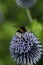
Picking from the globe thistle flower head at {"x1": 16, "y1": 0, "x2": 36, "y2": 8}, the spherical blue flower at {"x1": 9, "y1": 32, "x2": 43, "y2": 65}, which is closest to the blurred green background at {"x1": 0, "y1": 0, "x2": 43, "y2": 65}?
the globe thistle flower head at {"x1": 16, "y1": 0, "x2": 36, "y2": 8}

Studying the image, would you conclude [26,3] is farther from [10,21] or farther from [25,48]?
[25,48]

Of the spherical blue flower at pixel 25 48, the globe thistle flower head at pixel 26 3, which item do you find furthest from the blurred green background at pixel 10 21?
the spherical blue flower at pixel 25 48

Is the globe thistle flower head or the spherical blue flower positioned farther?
the globe thistle flower head

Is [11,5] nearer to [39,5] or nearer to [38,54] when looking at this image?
[39,5]

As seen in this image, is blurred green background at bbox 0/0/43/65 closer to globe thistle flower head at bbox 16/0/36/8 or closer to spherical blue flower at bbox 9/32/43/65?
globe thistle flower head at bbox 16/0/36/8

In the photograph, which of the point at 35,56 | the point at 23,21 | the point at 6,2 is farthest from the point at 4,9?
the point at 35,56

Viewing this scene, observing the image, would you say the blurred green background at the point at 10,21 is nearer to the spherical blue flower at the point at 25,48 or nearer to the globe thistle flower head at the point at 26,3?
the globe thistle flower head at the point at 26,3
